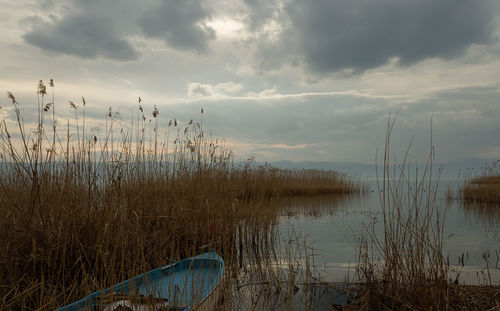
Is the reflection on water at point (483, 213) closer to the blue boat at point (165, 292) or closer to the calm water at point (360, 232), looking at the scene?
the calm water at point (360, 232)

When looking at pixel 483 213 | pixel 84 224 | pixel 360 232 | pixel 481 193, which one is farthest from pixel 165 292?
pixel 481 193

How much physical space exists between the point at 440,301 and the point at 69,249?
11.6 feet

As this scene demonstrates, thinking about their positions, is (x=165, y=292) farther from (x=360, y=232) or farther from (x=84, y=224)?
(x=360, y=232)

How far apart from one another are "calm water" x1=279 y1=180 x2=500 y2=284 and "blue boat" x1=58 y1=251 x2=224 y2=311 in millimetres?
1808

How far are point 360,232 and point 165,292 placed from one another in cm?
606

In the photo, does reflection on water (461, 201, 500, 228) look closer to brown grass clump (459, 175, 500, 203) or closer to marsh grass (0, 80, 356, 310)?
brown grass clump (459, 175, 500, 203)

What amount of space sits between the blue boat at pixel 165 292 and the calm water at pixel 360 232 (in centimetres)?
181

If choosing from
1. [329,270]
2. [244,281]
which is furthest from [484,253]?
[244,281]

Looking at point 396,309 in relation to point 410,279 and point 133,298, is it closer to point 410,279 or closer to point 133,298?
point 410,279

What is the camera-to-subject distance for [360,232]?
328 inches

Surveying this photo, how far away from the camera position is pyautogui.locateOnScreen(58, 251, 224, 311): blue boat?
2549mm

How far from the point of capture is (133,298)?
269cm

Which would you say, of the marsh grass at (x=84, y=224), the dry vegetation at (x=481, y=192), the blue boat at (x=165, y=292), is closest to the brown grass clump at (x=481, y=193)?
the dry vegetation at (x=481, y=192)

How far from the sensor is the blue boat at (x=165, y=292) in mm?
2549
